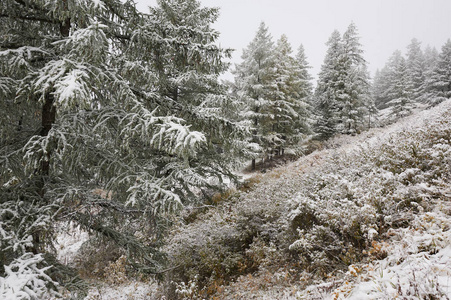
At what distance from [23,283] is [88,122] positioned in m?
2.66

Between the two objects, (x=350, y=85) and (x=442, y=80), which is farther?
(x=442, y=80)

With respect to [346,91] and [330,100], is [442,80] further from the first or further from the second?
[346,91]

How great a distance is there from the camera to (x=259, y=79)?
20.9 m

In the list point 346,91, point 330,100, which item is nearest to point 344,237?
point 346,91

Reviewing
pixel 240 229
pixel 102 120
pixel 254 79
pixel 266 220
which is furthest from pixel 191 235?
pixel 254 79

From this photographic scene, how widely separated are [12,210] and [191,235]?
524 centimetres

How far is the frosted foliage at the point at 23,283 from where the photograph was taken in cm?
251

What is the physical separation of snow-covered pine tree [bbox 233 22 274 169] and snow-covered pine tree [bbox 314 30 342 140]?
29.3ft

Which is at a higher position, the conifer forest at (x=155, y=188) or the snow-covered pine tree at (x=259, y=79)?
the snow-covered pine tree at (x=259, y=79)

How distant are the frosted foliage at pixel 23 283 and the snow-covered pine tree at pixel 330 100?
86.5ft

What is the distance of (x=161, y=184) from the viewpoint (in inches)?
147

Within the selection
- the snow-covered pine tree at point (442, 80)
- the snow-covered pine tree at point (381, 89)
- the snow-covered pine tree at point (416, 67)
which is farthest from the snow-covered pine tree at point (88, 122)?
the snow-covered pine tree at point (381, 89)

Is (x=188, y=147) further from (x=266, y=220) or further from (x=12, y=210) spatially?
(x=266, y=220)

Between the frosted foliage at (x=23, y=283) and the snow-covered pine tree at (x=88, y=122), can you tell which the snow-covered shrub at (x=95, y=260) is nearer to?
the snow-covered pine tree at (x=88, y=122)
